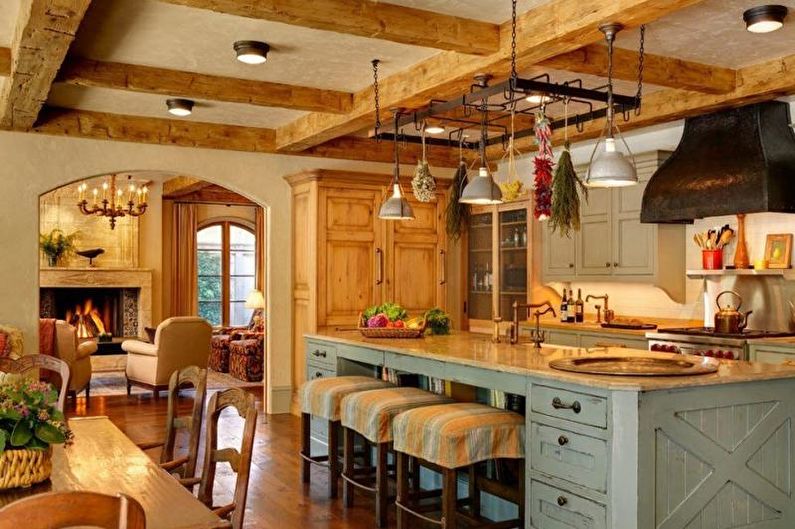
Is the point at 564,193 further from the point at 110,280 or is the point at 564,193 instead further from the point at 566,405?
the point at 110,280

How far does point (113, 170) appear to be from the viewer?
7324mm

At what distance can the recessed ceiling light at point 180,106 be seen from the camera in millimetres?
6645

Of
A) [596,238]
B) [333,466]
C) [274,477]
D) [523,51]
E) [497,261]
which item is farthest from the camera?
[497,261]

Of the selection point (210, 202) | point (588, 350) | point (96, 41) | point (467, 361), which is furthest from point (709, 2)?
point (210, 202)

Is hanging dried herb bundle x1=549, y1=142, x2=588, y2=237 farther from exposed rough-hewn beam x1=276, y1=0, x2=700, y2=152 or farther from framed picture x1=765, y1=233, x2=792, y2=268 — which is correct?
framed picture x1=765, y1=233, x2=792, y2=268

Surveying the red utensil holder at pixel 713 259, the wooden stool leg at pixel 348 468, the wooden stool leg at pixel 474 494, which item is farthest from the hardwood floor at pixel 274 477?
the red utensil holder at pixel 713 259

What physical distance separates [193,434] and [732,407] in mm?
2288

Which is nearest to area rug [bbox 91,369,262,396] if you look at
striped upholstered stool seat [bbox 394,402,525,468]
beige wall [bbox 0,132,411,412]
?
beige wall [bbox 0,132,411,412]

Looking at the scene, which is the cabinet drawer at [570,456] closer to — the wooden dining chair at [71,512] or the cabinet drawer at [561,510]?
the cabinet drawer at [561,510]

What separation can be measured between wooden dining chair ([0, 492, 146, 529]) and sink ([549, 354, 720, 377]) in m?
2.38

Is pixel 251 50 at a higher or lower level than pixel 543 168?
higher

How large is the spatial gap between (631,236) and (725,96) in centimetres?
166

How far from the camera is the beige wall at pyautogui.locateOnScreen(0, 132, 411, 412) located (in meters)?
6.86

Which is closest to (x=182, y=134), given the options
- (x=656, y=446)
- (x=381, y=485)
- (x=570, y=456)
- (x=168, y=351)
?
(x=168, y=351)
